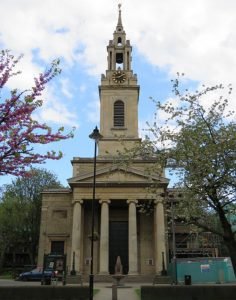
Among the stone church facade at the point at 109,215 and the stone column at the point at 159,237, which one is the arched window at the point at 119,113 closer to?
the stone church facade at the point at 109,215

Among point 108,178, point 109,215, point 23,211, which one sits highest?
point 108,178

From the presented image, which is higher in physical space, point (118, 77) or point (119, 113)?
point (118, 77)

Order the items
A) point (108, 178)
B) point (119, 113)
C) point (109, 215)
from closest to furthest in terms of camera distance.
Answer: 1. point (108, 178)
2. point (109, 215)
3. point (119, 113)

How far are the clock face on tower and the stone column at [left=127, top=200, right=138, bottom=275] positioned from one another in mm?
18793

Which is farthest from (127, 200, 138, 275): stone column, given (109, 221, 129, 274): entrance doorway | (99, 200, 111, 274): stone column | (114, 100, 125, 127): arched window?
(114, 100, 125, 127): arched window

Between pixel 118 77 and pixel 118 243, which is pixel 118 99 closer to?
pixel 118 77

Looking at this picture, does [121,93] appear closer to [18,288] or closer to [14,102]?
[18,288]

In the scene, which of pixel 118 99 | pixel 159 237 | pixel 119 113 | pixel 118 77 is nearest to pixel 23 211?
pixel 119 113

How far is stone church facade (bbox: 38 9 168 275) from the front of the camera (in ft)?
143

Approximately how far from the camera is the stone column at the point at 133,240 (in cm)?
4197

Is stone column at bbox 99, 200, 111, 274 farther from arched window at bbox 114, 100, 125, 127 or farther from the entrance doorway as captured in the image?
arched window at bbox 114, 100, 125, 127

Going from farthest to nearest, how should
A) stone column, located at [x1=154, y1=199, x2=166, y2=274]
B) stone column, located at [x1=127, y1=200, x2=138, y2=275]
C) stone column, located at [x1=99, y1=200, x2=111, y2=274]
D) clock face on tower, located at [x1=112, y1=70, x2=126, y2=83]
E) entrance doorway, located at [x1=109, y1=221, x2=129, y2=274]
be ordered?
clock face on tower, located at [x1=112, y1=70, x2=126, y2=83] < entrance doorway, located at [x1=109, y1=221, x2=129, y2=274] < stone column, located at [x1=154, y1=199, x2=166, y2=274] < stone column, located at [x1=99, y1=200, x2=111, y2=274] < stone column, located at [x1=127, y1=200, x2=138, y2=275]

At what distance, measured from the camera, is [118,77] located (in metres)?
54.8

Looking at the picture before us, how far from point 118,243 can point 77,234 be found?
579 cm
